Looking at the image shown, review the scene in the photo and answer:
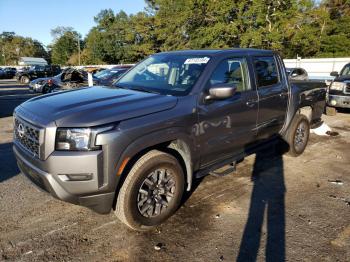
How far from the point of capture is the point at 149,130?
310 cm

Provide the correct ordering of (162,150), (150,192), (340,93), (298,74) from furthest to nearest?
(298,74)
(340,93)
(162,150)
(150,192)

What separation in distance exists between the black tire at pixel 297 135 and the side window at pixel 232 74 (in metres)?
1.75

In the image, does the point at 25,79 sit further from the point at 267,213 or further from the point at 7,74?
the point at 267,213

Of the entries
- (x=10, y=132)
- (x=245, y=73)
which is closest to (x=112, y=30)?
(x=10, y=132)

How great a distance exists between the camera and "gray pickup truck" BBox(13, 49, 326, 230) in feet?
9.32

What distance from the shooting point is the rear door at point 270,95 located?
4.61 m

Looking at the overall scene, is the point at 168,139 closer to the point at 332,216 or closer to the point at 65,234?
the point at 65,234

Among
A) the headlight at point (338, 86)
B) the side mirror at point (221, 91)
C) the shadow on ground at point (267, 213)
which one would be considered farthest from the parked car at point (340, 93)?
the side mirror at point (221, 91)

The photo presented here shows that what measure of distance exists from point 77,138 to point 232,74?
Answer: 7.62 ft

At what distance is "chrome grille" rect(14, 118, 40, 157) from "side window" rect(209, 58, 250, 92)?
2047 millimetres

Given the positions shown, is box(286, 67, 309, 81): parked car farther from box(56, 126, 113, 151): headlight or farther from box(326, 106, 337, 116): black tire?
box(56, 126, 113, 151): headlight

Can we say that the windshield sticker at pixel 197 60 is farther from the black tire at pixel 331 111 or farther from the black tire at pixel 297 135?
the black tire at pixel 331 111

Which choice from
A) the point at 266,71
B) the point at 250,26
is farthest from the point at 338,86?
the point at 250,26

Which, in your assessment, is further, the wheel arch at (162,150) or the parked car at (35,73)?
the parked car at (35,73)
